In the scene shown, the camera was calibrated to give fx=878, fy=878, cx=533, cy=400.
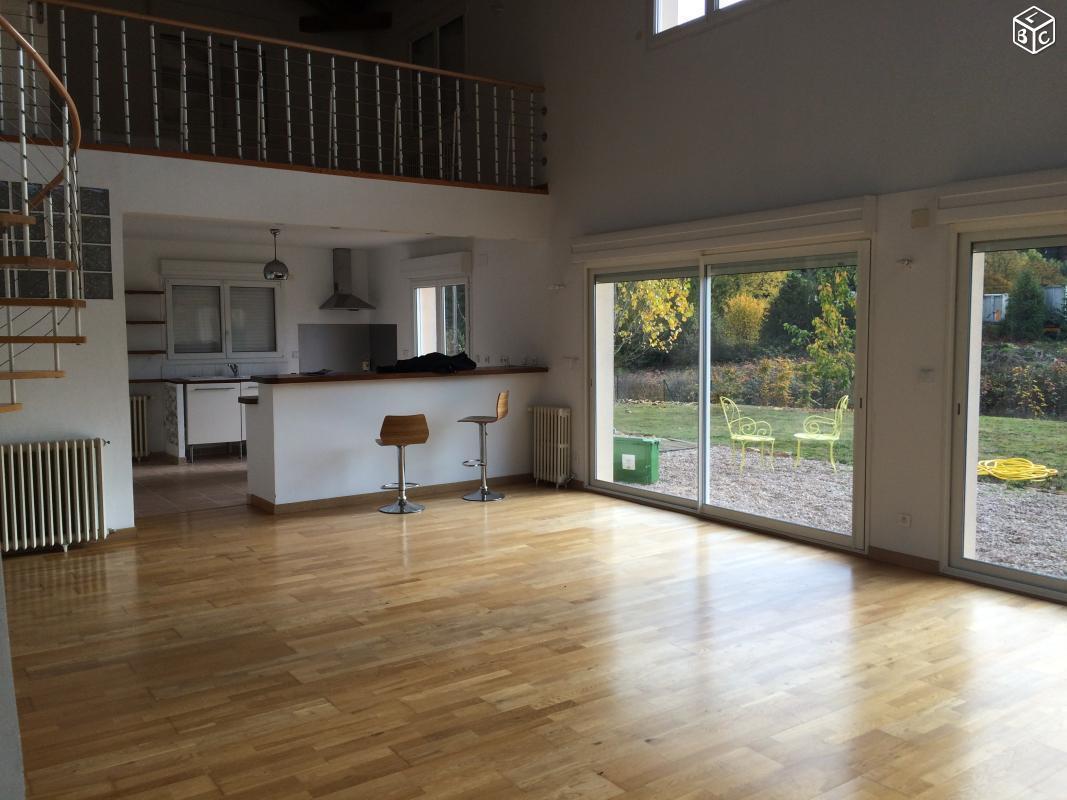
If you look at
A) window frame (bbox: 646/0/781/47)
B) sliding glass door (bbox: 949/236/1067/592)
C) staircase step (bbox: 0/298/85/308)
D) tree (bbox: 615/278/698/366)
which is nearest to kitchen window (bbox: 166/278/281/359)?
tree (bbox: 615/278/698/366)

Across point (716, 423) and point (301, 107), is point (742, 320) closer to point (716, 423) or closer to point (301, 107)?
point (716, 423)

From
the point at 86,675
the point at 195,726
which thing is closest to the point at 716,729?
the point at 195,726

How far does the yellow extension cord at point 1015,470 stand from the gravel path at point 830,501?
0.06 metres

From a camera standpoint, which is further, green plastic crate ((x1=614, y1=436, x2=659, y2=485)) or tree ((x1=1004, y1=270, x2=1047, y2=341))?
green plastic crate ((x1=614, y1=436, x2=659, y2=485))

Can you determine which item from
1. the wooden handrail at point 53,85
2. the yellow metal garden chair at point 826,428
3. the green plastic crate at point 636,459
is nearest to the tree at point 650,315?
the green plastic crate at point 636,459

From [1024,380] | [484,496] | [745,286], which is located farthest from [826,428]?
[484,496]

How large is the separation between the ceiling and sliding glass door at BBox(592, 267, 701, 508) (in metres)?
2.04

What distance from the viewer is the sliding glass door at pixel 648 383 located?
703cm

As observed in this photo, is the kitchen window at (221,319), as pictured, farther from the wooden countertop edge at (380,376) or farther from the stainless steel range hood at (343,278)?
the wooden countertop edge at (380,376)

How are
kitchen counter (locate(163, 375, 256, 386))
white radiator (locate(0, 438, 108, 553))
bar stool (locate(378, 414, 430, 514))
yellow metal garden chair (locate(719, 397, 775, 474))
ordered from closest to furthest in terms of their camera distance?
1. white radiator (locate(0, 438, 108, 553))
2. yellow metal garden chair (locate(719, 397, 775, 474))
3. bar stool (locate(378, 414, 430, 514))
4. kitchen counter (locate(163, 375, 256, 386))

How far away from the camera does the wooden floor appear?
2951 mm

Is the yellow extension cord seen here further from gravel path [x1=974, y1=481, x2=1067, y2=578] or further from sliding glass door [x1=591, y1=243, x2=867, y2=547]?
sliding glass door [x1=591, y1=243, x2=867, y2=547]

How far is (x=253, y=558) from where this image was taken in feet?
19.0

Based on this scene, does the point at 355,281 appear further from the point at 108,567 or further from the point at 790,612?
the point at 790,612
